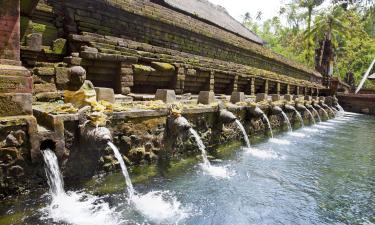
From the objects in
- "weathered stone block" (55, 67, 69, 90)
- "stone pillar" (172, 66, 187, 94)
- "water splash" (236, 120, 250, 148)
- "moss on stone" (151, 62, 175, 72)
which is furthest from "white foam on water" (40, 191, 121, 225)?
"stone pillar" (172, 66, 187, 94)

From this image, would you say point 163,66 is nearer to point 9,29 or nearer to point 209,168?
point 209,168

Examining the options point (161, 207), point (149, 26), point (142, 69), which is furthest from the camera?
point (149, 26)

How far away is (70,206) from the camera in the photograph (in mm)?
4426

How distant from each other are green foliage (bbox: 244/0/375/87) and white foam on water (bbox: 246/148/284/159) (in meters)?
28.5

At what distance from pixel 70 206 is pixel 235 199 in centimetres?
281

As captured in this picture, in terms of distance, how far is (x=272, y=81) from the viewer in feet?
61.5

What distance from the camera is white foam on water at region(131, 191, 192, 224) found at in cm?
437

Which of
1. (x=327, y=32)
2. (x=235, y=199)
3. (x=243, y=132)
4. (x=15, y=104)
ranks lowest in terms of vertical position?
(x=235, y=199)

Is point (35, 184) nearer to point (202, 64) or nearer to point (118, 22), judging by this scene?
point (118, 22)

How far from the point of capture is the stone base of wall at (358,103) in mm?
26047

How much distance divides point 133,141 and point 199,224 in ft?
8.08

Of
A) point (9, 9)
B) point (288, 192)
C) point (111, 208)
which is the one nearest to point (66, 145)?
point (111, 208)

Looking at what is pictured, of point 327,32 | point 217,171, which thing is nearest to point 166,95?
point 217,171

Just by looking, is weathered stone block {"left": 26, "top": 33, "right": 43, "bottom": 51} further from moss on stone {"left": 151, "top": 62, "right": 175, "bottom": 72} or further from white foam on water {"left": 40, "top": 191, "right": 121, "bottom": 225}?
white foam on water {"left": 40, "top": 191, "right": 121, "bottom": 225}
